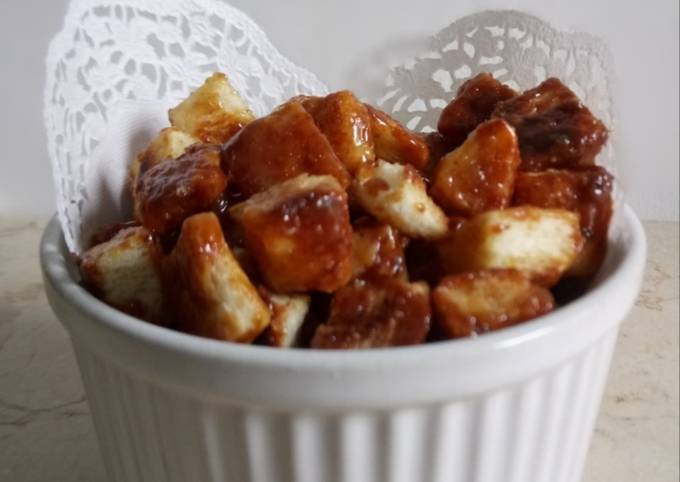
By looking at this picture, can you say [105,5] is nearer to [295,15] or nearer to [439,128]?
[439,128]

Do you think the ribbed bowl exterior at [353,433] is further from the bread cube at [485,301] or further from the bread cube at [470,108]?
the bread cube at [470,108]

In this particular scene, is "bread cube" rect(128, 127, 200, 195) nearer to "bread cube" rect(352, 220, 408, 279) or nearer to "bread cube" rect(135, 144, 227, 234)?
"bread cube" rect(135, 144, 227, 234)

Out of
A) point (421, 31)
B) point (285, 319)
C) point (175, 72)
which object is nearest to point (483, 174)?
point (285, 319)

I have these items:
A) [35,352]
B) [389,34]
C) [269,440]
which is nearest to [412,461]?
[269,440]

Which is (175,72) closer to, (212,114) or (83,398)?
(212,114)

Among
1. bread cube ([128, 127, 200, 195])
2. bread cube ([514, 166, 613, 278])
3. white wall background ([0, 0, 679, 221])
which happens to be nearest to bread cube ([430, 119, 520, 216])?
bread cube ([514, 166, 613, 278])
